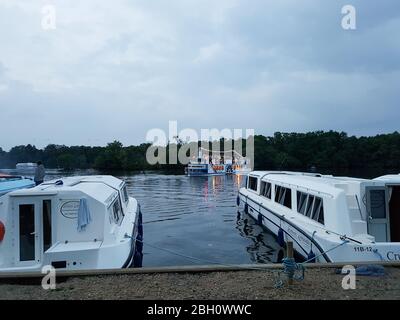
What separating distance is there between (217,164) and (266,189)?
61379mm

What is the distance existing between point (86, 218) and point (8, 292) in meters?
3.62

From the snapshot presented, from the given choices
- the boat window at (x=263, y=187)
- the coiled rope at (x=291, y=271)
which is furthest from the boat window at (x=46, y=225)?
the boat window at (x=263, y=187)

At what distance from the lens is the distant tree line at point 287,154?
107m

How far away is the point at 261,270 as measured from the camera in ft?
23.4

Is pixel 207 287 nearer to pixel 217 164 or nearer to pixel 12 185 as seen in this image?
pixel 12 185

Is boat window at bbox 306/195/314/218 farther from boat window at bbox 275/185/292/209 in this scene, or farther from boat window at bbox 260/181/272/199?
boat window at bbox 260/181/272/199

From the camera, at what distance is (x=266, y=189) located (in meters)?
21.1

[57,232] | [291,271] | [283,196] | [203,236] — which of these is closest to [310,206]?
[283,196]

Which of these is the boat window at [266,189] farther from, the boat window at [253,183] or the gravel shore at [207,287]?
the gravel shore at [207,287]

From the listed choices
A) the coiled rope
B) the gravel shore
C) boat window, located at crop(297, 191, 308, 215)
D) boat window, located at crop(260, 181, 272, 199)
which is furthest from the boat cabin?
boat window, located at crop(260, 181, 272, 199)

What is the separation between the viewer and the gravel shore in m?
5.91

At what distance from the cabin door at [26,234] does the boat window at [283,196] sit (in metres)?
10.7
